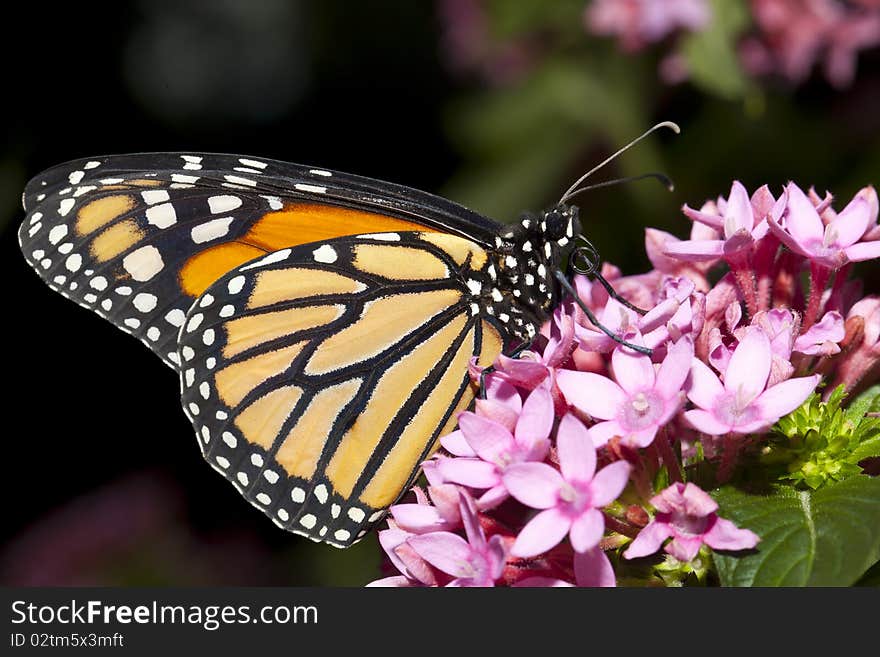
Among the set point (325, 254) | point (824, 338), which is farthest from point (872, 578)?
point (325, 254)

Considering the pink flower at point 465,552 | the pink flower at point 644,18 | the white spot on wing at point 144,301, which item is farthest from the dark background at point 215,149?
the pink flower at point 465,552

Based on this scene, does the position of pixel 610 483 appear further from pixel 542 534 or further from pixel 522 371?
pixel 522 371

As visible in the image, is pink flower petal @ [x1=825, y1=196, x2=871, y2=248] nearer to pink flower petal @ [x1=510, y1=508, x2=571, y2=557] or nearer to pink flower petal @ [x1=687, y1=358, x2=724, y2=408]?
pink flower petal @ [x1=687, y1=358, x2=724, y2=408]

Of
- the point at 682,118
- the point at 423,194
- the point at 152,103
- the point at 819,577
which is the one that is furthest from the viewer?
the point at 152,103

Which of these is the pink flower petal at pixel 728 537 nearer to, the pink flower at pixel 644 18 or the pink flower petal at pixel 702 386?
the pink flower petal at pixel 702 386

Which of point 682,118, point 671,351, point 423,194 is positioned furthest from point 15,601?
point 682,118

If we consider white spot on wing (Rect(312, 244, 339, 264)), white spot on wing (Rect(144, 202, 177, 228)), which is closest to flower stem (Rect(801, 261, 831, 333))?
white spot on wing (Rect(312, 244, 339, 264))

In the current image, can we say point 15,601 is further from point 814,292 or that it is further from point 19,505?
point 19,505
